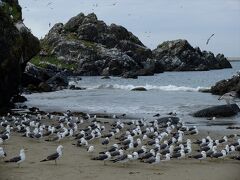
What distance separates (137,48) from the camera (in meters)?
125

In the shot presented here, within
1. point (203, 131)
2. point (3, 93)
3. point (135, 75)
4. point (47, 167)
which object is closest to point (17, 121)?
point (3, 93)

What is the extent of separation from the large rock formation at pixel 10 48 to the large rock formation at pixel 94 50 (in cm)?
6482

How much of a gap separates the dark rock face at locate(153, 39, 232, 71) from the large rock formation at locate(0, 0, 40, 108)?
89.3 metres

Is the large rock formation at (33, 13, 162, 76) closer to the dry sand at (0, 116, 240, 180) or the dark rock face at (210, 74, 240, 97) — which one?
the dark rock face at (210, 74, 240, 97)

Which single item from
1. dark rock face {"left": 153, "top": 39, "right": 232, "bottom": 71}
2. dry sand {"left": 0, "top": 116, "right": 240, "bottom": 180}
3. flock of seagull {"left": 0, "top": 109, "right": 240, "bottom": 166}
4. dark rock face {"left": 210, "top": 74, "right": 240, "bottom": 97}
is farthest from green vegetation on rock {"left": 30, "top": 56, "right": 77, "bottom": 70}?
dry sand {"left": 0, "top": 116, "right": 240, "bottom": 180}

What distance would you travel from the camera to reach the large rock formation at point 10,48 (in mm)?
36312

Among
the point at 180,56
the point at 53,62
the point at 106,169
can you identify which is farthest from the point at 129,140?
the point at 180,56

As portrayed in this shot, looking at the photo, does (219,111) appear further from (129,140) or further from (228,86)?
(228,86)

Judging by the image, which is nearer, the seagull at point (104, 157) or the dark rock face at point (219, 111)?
the seagull at point (104, 157)

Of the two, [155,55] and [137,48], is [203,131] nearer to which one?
[137,48]

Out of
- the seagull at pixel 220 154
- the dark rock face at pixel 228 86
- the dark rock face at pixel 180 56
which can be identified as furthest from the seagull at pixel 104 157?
the dark rock face at pixel 180 56

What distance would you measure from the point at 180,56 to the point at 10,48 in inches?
3883

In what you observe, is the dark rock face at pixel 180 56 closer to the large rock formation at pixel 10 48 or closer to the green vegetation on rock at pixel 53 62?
the green vegetation on rock at pixel 53 62

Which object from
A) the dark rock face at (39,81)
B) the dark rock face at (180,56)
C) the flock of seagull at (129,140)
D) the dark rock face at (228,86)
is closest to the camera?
the flock of seagull at (129,140)
